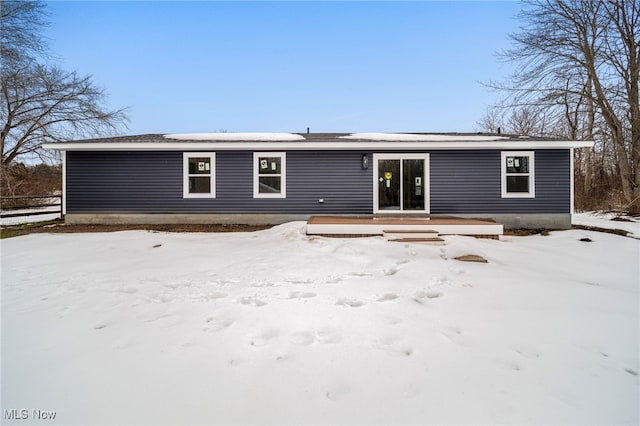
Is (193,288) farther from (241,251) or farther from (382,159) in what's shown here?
(382,159)

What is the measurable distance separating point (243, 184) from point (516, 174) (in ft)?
28.0

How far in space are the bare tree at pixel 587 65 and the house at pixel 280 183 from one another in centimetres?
666

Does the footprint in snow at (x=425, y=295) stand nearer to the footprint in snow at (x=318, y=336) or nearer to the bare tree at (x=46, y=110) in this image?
the footprint in snow at (x=318, y=336)

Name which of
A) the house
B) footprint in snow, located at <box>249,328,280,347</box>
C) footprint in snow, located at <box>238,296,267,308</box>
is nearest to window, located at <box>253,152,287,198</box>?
the house

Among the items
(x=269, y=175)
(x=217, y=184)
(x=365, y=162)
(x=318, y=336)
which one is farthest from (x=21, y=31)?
(x=318, y=336)

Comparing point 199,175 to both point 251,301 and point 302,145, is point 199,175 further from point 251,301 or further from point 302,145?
point 251,301

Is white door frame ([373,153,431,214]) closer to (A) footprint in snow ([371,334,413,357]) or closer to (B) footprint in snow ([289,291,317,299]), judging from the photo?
(B) footprint in snow ([289,291,317,299])

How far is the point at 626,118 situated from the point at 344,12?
13.8 meters

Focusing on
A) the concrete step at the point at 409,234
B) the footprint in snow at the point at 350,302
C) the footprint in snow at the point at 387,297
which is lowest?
the footprint in snow at the point at 350,302

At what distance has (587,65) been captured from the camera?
45.1ft

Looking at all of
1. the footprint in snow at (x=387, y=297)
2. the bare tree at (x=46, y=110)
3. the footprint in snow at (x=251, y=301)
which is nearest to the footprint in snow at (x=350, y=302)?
the footprint in snow at (x=387, y=297)

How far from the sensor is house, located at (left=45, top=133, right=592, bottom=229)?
9523mm

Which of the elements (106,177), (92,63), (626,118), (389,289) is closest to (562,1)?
(626,118)

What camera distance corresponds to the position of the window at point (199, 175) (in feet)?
31.7
